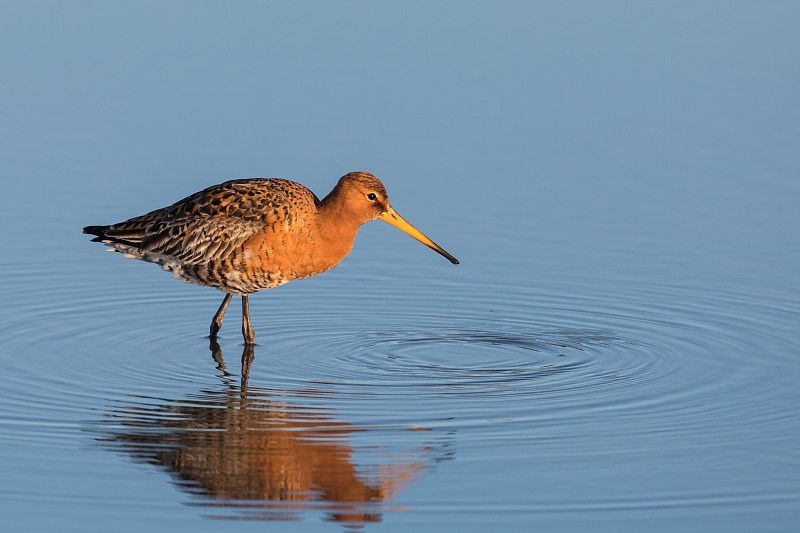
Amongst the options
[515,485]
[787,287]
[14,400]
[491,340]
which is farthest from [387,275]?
[515,485]

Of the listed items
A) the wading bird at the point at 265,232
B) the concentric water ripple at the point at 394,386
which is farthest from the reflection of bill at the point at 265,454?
the wading bird at the point at 265,232

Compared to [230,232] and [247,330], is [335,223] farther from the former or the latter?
[247,330]

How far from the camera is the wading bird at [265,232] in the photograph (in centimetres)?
1333

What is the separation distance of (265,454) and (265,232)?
142 inches

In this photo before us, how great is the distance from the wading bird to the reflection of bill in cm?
197

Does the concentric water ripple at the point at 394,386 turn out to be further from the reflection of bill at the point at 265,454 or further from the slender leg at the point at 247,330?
the slender leg at the point at 247,330

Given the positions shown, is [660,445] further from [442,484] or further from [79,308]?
[79,308]

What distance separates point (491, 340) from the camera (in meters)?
13.5

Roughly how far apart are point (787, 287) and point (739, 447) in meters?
4.89

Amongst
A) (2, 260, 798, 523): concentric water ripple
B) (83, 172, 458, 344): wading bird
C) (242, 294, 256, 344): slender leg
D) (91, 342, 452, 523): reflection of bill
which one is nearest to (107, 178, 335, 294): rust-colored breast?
(83, 172, 458, 344): wading bird

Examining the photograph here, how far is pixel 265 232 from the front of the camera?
1330 centimetres

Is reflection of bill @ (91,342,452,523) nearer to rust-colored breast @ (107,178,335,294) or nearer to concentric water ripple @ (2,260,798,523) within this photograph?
concentric water ripple @ (2,260,798,523)

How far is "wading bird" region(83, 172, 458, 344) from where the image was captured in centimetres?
1333

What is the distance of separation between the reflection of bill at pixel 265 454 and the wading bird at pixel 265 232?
77.5 inches
